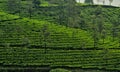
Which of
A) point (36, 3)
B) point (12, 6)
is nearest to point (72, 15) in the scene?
point (36, 3)

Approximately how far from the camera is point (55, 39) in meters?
94.6

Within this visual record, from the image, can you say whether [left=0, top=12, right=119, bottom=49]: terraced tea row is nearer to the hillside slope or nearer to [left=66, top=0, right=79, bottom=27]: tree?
the hillside slope

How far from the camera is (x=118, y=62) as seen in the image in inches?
3280

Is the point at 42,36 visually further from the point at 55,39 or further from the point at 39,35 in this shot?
the point at 55,39

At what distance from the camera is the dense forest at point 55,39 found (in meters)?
80.6

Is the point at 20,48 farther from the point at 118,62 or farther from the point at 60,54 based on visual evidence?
the point at 118,62

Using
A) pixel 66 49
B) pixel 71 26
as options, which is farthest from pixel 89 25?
pixel 66 49

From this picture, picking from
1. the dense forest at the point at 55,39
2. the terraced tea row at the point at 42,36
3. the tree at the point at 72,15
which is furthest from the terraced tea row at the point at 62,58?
the tree at the point at 72,15

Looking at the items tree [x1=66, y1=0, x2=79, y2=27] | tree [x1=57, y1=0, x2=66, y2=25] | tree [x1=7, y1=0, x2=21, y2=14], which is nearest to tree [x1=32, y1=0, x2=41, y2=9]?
tree [x1=7, y1=0, x2=21, y2=14]

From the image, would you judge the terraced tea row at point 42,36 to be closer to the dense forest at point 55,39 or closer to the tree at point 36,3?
the dense forest at point 55,39

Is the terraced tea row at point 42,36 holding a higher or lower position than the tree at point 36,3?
lower

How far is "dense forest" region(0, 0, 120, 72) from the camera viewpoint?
265 ft

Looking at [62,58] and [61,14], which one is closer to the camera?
[62,58]

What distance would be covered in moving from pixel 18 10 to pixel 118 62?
→ 57314 millimetres
